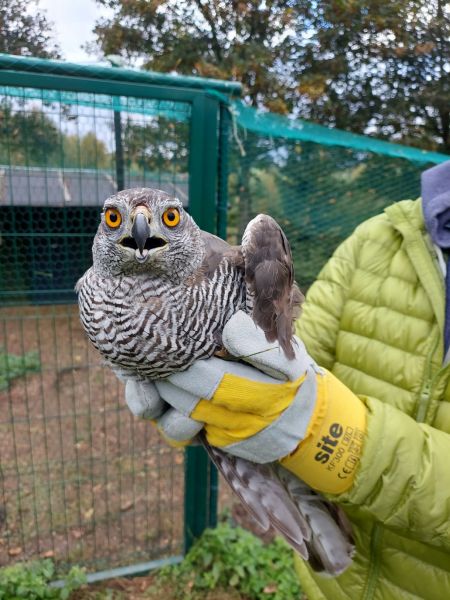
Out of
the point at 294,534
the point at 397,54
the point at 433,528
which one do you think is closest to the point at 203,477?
the point at 294,534

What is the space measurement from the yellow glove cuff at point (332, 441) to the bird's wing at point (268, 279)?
0.85 feet

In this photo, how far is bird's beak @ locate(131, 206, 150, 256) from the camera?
170cm

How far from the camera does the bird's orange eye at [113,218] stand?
1.77m

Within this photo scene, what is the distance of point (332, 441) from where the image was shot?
1.88m

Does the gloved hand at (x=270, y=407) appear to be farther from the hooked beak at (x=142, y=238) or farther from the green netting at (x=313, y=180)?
the green netting at (x=313, y=180)

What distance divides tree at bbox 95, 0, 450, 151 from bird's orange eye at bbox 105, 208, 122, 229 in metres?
3.48

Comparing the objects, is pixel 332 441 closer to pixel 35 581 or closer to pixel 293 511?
pixel 293 511

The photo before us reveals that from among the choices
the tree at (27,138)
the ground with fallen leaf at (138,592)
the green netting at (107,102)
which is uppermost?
the green netting at (107,102)

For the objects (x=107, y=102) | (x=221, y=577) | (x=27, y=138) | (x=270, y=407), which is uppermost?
(x=107, y=102)

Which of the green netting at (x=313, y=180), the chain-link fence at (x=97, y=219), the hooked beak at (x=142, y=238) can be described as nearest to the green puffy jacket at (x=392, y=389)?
the hooked beak at (x=142, y=238)

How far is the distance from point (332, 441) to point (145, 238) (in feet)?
3.37

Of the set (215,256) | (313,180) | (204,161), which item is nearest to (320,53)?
(313,180)

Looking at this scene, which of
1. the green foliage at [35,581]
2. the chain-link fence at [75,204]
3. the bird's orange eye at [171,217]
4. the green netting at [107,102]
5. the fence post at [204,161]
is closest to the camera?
the bird's orange eye at [171,217]

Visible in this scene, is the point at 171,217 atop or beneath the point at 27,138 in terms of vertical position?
beneath
